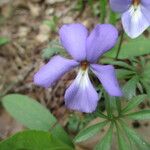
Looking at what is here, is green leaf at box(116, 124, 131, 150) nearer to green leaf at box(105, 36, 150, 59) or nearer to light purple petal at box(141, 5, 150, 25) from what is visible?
light purple petal at box(141, 5, 150, 25)

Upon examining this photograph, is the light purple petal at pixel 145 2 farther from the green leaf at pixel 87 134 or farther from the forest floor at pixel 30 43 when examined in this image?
the forest floor at pixel 30 43

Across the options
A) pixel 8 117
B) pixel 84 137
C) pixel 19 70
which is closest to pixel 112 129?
pixel 84 137

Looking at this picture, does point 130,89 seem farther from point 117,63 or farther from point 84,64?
point 84,64

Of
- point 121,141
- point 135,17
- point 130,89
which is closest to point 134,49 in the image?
point 130,89

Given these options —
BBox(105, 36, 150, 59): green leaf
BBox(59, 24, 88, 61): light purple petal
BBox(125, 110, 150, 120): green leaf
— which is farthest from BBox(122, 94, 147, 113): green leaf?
BBox(105, 36, 150, 59): green leaf

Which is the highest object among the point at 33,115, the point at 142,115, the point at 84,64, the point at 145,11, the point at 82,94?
the point at 145,11

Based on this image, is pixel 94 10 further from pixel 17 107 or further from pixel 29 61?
pixel 17 107

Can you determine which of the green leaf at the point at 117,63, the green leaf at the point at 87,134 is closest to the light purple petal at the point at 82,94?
the green leaf at the point at 87,134
